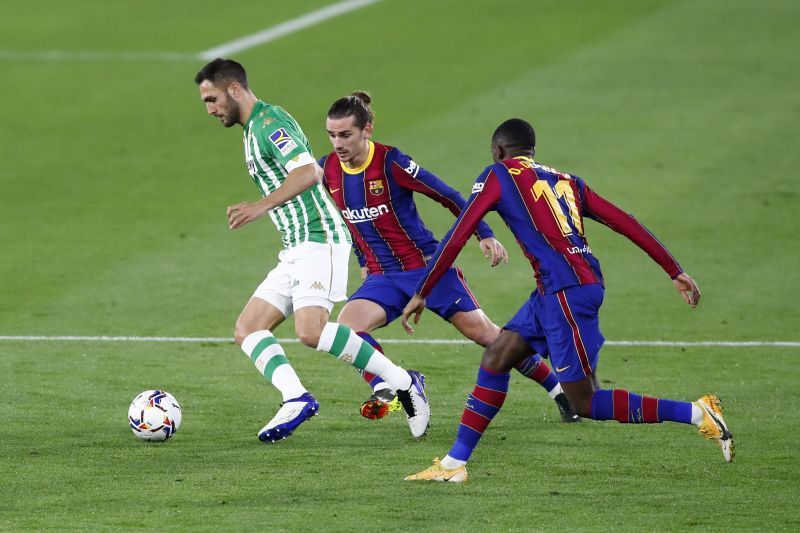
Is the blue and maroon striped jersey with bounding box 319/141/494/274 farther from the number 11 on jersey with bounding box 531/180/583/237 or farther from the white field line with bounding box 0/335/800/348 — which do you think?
the white field line with bounding box 0/335/800/348

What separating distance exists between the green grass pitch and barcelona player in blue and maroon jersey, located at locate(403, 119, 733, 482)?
0.35m

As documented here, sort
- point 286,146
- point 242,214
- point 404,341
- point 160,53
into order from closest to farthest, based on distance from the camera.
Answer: point 242,214
point 286,146
point 404,341
point 160,53

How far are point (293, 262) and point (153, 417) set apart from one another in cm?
122

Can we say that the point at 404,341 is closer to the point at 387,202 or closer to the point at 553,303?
the point at 387,202

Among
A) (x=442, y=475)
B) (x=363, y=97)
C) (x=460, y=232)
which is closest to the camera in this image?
(x=460, y=232)

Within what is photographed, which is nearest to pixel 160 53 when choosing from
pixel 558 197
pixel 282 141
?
pixel 282 141

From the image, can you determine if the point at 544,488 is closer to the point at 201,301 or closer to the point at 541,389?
the point at 541,389

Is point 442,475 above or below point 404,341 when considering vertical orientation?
below

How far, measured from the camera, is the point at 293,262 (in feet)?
28.5

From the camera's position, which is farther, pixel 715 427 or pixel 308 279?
pixel 308 279

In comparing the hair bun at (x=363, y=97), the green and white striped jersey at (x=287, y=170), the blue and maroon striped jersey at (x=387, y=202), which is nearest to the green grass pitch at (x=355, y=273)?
the blue and maroon striped jersey at (x=387, y=202)

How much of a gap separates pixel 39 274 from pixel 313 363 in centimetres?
404

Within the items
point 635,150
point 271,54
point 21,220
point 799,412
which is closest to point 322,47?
point 271,54

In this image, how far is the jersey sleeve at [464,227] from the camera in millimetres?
7582
